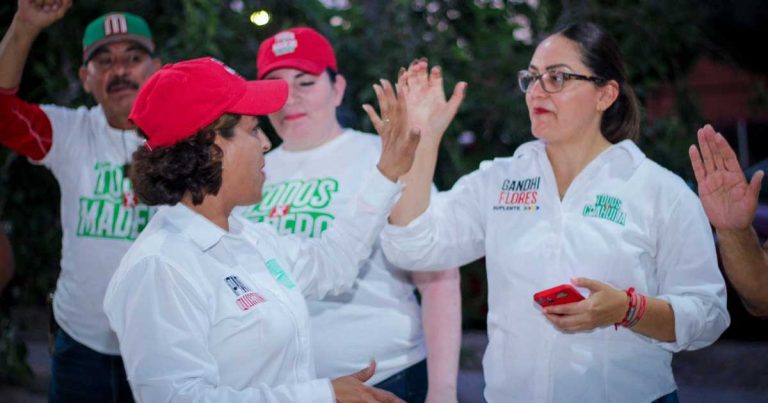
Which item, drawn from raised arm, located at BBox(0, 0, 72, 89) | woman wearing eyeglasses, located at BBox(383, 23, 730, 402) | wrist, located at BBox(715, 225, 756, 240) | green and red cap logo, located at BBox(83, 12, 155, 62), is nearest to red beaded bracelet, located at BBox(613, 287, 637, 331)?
woman wearing eyeglasses, located at BBox(383, 23, 730, 402)

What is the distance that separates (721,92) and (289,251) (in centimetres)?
→ 1734

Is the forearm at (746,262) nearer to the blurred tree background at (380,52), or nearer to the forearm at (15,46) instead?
the forearm at (15,46)

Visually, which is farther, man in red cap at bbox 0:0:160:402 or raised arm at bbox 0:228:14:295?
man in red cap at bbox 0:0:160:402

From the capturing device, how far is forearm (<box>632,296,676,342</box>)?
7.73ft

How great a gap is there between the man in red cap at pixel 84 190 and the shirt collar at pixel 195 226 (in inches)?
48.3

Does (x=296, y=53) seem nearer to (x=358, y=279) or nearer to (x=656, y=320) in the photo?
(x=358, y=279)

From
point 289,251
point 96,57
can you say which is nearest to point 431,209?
point 289,251

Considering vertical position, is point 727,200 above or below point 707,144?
below

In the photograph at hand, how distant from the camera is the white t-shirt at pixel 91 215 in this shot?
11.2 ft

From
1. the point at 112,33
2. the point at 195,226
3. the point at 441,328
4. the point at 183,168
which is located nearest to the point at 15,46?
the point at 112,33

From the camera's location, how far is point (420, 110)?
2779 mm

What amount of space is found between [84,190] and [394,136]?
5.21ft

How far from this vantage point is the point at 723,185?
95.2 inches

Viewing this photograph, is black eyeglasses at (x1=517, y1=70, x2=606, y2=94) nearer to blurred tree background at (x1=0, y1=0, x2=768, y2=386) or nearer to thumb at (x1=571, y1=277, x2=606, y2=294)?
thumb at (x1=571, y1=277, x2=606, y2=294)
